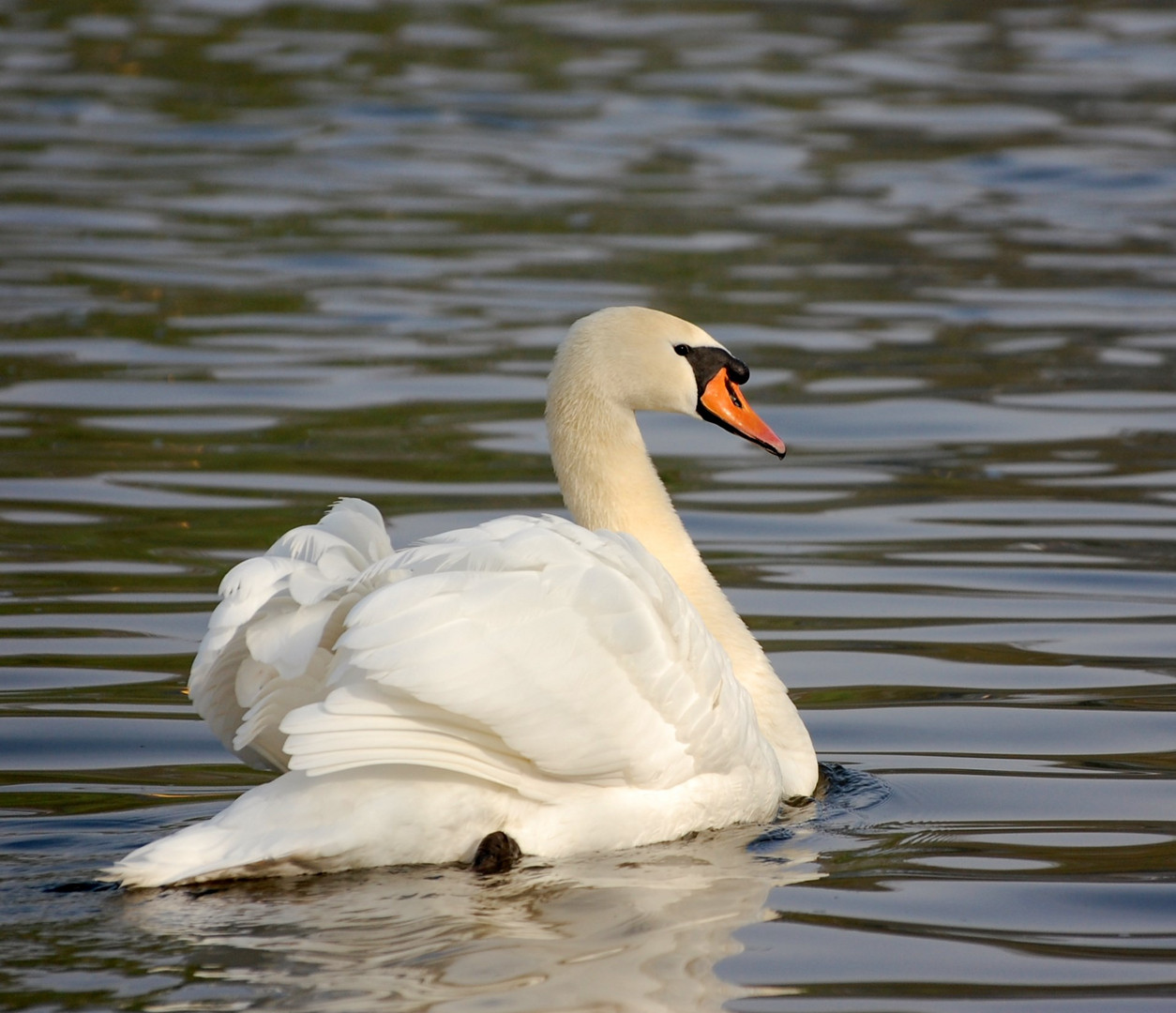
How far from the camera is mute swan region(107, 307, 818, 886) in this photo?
5.45m

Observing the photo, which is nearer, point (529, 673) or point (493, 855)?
point (529, 673)

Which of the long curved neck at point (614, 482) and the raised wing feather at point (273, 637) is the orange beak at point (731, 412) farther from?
the raised wing feather at point (273, 637)

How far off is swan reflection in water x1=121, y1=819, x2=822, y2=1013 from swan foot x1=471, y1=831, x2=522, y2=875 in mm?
44

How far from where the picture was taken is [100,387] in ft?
42.2

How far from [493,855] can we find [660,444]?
22.5 ft

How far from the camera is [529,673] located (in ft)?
18.5

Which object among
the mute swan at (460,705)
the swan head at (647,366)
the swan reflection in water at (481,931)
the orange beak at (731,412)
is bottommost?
the swan reflection in water at (481,931)

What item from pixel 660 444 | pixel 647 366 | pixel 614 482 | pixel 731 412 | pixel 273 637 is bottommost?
pixel 660 444

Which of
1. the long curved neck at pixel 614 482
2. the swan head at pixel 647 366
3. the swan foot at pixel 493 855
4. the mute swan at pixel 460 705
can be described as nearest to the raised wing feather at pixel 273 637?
the mute swan at pixel 460 705

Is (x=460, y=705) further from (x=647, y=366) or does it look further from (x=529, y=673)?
(x=647, y=366)

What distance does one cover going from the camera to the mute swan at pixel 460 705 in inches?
215

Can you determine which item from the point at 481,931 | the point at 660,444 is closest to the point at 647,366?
the point at 481,931

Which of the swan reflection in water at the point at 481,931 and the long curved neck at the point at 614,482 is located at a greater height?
the long curved neck at the point at 614,482

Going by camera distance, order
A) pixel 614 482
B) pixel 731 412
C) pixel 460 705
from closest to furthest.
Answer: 1. pixel 460 705
2. pixel 614 482
3. pixel 731 412
